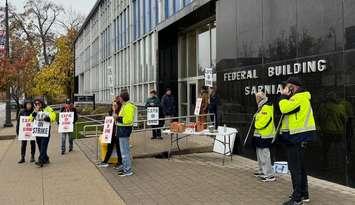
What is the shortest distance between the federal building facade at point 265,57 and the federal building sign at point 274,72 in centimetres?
2

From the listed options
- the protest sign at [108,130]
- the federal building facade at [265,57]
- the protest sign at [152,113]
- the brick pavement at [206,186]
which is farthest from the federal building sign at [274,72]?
the protest sign at [108,130]

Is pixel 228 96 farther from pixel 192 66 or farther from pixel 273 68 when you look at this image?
pixel 192 66

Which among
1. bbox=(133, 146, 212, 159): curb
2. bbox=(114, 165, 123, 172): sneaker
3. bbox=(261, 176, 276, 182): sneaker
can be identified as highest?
bbox=(133, 146, 212, 159): curb

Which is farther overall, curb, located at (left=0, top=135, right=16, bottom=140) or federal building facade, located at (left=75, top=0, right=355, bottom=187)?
curb, located at (left=0, top=135, right=16, bottom=140)

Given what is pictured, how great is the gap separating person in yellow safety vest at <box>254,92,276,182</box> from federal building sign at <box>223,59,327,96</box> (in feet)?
3.52

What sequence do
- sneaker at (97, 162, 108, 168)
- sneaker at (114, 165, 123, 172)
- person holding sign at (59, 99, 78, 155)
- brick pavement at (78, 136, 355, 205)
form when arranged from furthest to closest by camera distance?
person holding sign at (59, 99, 78, 155) → sneaker at (97, 162, 108, 168) → sneaker at (114, 165, 123, 172) → brick pavement at (78, 136, 355, 205)

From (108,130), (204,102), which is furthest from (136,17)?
(108,130)

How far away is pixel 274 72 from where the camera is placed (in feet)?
40.1

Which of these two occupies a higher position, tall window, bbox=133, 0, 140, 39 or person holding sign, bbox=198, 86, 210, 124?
tall window, bbox=133, 0, 140, 39

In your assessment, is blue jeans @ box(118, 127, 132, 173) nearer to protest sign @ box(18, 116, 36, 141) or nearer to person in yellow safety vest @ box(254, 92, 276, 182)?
person in yellow safety vest @ box(254, 92, 276, 182)

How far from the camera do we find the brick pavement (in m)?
8.92

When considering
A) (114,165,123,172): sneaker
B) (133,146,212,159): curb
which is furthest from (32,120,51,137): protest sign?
(133,146,212,159): curb

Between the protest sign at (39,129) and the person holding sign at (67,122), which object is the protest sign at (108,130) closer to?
the protest sign at (39,129)

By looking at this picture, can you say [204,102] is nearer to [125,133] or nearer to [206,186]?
[125,133]
